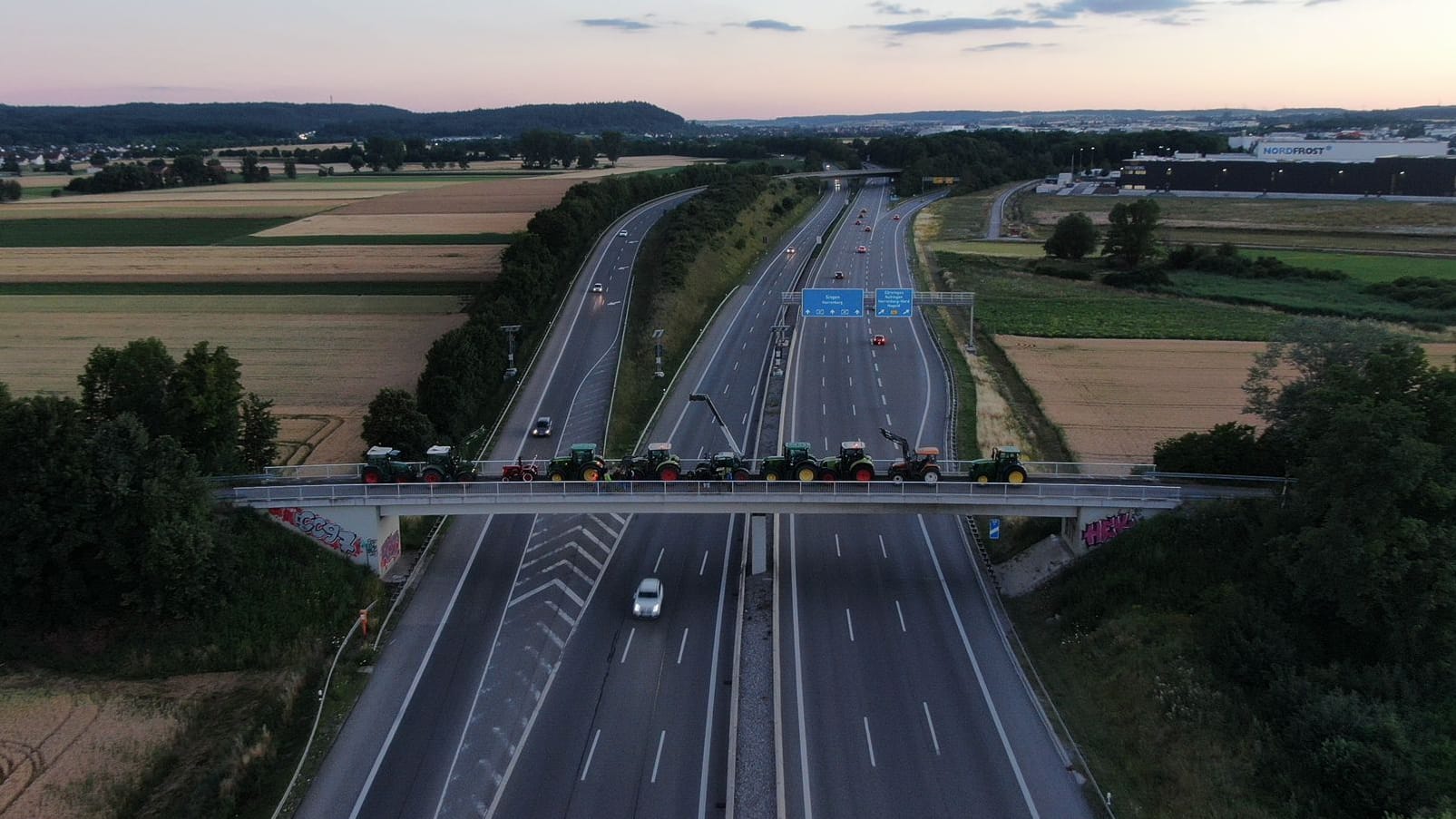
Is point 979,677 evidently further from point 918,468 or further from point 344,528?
point 344,528

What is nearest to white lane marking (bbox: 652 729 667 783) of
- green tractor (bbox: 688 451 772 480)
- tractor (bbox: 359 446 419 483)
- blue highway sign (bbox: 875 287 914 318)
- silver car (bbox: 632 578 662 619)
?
silver car (bbox: 632 578 662 619)

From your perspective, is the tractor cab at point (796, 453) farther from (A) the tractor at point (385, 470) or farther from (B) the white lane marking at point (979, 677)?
(A) the tractor at point (385, 470)

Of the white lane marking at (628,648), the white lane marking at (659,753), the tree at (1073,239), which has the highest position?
the tree at (1073,239)

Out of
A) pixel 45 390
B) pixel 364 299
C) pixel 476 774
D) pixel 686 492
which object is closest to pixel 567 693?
pixel 476 774

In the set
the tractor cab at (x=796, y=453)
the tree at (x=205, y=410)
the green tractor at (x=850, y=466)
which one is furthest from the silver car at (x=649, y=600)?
the tree at (x=205, y=410)

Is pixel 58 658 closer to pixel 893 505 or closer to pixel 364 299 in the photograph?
pixel 893 505

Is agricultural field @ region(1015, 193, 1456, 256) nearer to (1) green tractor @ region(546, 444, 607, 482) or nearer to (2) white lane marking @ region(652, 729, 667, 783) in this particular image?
(1) green tractor @ region(546, 444, 607, 482)

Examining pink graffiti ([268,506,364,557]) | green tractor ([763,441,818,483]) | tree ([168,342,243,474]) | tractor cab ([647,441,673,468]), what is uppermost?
tree ([168,342,243,474])
